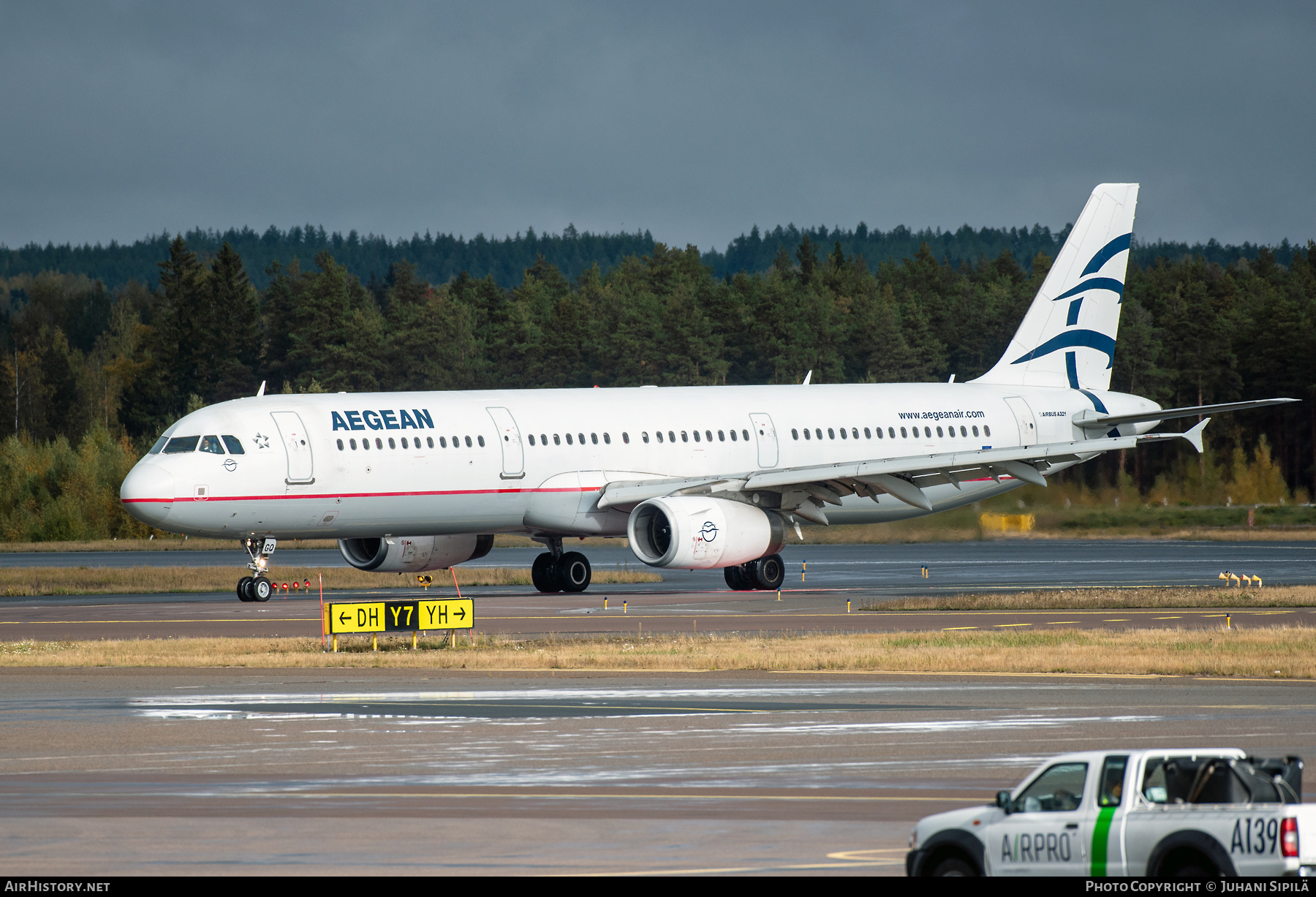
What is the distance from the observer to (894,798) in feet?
50.3

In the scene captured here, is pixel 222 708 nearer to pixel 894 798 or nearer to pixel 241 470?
pixel 894 798

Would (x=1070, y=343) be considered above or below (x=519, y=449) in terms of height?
above

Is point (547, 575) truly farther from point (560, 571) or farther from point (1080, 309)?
point (1080, 309)

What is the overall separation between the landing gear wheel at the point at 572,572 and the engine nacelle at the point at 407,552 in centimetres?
200

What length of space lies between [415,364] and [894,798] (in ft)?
388

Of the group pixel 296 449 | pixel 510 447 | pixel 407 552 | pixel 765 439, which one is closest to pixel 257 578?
pixel 296 449

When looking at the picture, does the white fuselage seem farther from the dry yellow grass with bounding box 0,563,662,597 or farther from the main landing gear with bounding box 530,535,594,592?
the dry yellow grass with bounding box 0,563,662,597

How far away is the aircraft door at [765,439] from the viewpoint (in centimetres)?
4603

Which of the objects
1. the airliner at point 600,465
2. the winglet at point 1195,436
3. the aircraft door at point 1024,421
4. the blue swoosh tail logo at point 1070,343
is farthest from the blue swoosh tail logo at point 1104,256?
the winglet at point 1195,436

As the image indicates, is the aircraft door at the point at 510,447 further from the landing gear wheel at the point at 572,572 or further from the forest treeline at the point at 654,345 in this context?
the forest treeline at the point at 654,345

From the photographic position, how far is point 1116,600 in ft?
123

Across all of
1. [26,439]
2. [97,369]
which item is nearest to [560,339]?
[26,439]

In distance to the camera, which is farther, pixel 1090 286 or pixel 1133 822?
pixel 1090 286

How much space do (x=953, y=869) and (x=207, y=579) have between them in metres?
42.9
